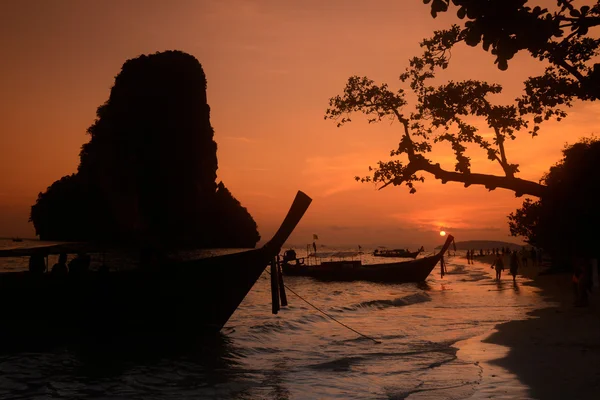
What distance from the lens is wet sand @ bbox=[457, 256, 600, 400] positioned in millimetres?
8031

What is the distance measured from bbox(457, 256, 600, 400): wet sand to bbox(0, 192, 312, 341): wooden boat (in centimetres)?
648

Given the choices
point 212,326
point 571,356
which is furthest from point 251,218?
point 571,356

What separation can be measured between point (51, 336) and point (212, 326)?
474cm

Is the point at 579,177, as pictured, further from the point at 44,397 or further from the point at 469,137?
the point at 44,397

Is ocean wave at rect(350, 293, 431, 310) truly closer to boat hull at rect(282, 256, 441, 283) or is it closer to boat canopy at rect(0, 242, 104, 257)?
boat hull at rect(282, 256, 441, 283)

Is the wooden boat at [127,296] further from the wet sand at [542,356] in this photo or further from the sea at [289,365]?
the wet sand at [542,356]

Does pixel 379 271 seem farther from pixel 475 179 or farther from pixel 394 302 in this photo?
pixel 475 179

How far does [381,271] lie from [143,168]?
204 feet

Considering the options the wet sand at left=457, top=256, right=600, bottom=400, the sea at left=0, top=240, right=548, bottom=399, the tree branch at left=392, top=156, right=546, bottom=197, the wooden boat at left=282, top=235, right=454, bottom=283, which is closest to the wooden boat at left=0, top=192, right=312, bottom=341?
the sea at left=0, top=240, right=548, bottom=399

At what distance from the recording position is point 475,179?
14422 mm

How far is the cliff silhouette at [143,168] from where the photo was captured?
94500 mm

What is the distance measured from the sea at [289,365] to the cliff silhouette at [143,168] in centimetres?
7859

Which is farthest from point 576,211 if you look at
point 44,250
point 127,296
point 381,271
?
point 381,271

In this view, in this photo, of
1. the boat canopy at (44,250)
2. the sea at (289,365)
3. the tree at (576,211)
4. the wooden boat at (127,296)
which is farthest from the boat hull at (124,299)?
the tree at (576,211)
